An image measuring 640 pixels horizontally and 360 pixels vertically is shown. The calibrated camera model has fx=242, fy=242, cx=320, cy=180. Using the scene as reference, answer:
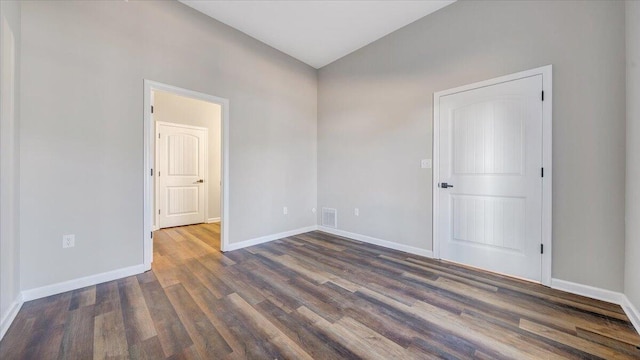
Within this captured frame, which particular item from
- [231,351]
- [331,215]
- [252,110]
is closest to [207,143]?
[252,110]

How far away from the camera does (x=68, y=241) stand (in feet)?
7.29

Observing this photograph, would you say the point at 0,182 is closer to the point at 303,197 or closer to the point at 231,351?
the point at 231,351

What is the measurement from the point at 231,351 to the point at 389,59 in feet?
12.1

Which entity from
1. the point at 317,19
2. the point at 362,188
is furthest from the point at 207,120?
the point at 362,188

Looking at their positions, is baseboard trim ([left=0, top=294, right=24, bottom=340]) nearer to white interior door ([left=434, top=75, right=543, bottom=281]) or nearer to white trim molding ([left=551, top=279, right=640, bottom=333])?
white interior door ([left=434, top=75, right=543, bottom=281])

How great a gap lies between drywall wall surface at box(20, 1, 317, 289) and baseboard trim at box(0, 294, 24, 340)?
163 millimetres

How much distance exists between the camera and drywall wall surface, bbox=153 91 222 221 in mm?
4797

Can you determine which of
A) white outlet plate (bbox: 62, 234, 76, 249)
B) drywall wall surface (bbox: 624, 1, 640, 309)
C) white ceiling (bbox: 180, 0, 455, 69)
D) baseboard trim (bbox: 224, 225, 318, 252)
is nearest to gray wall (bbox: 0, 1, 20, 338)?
white outlet plate (bbox: 62, 234, 76, 249)

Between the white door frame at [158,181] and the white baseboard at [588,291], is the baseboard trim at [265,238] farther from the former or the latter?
the white baseboard at [588,291]

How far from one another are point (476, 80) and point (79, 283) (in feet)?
14.7

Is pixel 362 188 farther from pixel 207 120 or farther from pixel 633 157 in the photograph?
pixel 207 120

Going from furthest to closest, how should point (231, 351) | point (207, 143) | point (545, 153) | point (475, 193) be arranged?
point (207, 143)
point (475, 193)
point (545, 153)
point (231, 351)

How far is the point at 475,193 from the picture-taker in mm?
2689

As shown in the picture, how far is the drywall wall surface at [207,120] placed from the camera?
4.80 meters
